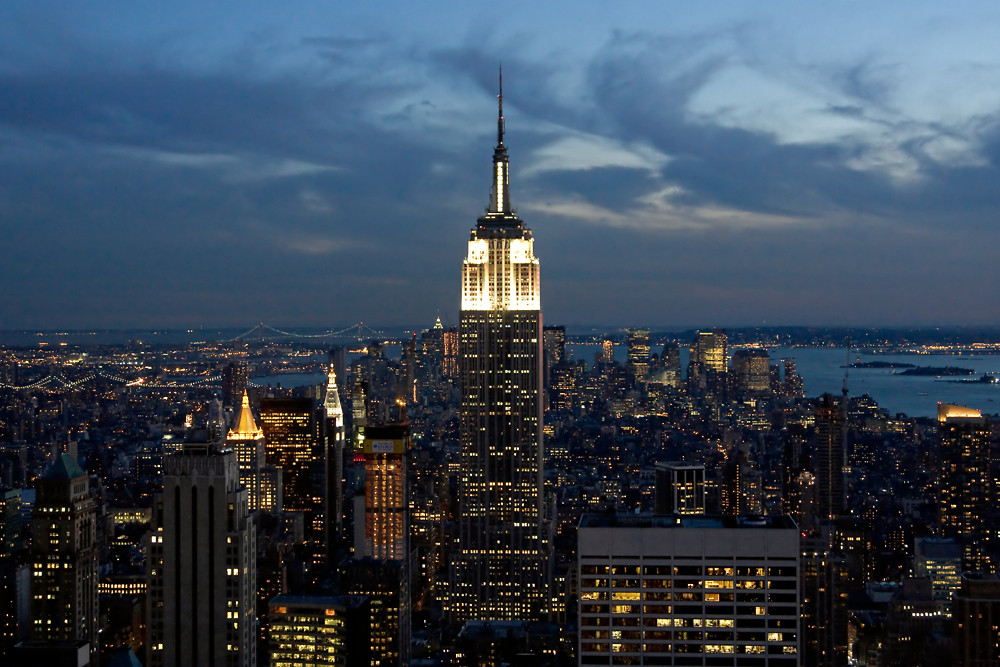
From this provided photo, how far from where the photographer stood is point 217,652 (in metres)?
23.2

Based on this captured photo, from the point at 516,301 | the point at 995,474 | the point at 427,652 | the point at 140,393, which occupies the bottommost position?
the point at 427,652

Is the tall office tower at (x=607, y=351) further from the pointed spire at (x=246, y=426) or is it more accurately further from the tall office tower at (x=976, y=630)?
the tall office tower at (x=976, y=630)

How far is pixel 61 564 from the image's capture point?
3256 cm

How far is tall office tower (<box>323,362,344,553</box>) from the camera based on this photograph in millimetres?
54959

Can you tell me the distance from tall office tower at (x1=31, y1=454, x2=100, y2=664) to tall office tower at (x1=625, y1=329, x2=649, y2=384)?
5141 centimetres

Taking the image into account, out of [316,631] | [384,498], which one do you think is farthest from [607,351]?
[316,631]

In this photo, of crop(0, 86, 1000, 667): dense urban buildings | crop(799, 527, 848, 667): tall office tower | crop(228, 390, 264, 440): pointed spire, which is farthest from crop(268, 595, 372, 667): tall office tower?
crop(228, 390, 264, 440): pointed spire

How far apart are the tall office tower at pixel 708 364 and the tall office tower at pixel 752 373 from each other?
4.53 ft

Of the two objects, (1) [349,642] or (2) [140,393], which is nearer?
(1) [349,642]

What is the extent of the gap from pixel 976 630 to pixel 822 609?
4995mm

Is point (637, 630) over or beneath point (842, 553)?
over

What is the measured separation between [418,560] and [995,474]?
84.8 ft

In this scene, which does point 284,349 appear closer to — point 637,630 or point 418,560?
point 418,560

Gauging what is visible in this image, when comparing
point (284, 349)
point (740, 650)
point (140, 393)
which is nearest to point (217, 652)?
point (740, 650)
